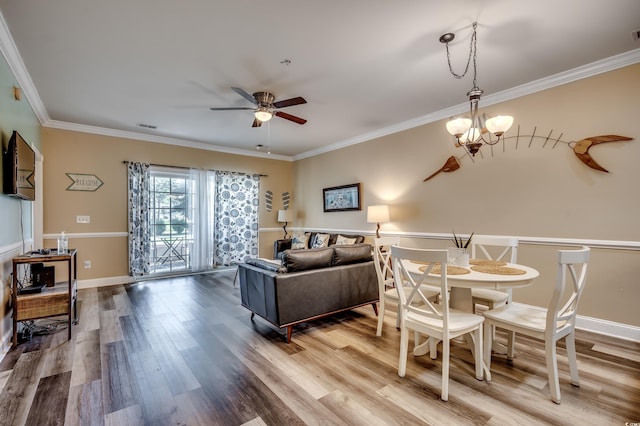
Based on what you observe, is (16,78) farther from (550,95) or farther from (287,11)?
(550,95)

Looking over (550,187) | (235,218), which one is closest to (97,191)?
(235,218)

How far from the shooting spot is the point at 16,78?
296cm

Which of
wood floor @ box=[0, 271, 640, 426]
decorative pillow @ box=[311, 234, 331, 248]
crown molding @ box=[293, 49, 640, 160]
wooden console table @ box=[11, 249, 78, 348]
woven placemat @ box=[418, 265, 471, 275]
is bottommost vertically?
wood floor @ box=[0, 271, 640, 426]

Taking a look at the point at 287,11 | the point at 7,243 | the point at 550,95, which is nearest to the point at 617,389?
the point at 550,95

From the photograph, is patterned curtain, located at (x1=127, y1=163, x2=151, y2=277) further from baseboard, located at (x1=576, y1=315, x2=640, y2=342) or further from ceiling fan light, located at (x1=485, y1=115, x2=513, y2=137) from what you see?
baseboard, located at (x1=576, y1=315, x2=640, y2=342)

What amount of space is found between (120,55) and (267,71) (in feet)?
4.48

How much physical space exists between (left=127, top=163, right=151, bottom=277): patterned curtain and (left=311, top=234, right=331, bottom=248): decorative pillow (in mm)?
3158

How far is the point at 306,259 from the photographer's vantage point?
3.06m

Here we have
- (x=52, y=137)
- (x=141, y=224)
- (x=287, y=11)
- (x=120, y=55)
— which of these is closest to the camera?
(x=287, y=11)

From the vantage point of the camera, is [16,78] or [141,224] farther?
[141,224]

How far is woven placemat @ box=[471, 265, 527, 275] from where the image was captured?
224cm

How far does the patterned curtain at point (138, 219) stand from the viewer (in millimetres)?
5246

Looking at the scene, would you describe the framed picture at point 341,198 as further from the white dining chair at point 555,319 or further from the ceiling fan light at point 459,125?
the white dining chair at point 555,319

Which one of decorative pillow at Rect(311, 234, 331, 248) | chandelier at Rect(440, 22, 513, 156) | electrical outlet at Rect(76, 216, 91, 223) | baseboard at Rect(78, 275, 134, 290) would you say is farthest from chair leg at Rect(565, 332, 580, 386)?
electrical outlet at Rect(76, 216, 91, 223)
